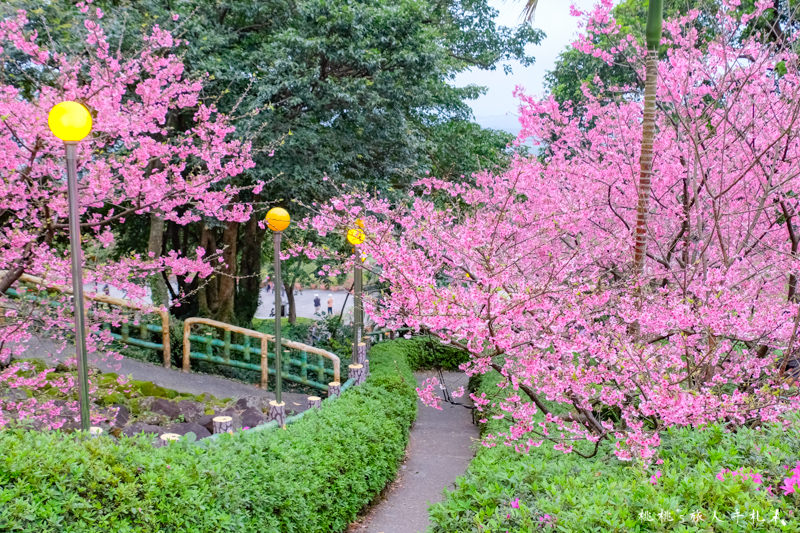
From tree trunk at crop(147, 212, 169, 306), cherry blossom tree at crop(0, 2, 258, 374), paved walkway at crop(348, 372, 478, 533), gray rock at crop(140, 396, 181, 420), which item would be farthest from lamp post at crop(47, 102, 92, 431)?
tree trunk at crop(147, 212, 169, 306)

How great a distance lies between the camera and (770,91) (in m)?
6.77

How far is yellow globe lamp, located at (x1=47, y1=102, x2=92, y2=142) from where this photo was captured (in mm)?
4164

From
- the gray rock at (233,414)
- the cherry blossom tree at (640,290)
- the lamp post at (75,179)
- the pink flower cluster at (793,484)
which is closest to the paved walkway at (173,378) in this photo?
the gray rock at (233,414)

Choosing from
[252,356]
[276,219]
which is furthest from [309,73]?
[252,356]

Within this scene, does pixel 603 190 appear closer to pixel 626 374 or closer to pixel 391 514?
pixel 626 374

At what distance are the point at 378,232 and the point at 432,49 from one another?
545cm

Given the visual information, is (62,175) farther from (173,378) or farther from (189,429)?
(173,378)

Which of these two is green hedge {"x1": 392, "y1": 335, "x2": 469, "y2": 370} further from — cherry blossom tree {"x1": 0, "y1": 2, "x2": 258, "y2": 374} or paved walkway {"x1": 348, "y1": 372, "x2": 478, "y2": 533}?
cherry blossom tree {"x1": 0, "y1": 2, "x2": 258, "y2": 374}

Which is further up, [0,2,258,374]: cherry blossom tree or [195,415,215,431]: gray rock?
[0,2,258,374]: cherry blossom tree

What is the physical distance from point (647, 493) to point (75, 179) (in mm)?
4558

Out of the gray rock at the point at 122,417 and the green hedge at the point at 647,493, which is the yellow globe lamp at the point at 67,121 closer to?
the green hedge at the point at 647,493

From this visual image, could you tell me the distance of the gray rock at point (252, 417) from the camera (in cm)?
783

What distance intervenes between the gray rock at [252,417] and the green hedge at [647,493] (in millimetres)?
4362

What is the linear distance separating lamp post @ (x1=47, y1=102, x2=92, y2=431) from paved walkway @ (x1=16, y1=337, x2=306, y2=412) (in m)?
4.90
